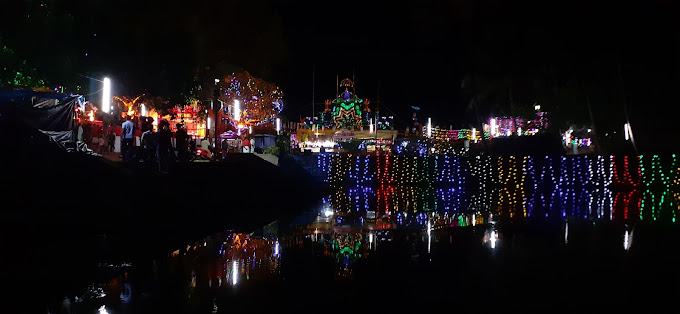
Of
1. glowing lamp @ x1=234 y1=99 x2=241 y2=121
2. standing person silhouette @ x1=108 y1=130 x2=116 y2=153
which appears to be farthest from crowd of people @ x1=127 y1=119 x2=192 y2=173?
glowing lamp @ x1=234 y1=99 x2=241 y2=121

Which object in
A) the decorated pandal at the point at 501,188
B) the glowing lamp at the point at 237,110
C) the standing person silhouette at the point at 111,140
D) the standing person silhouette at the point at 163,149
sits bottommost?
the decorated pandal at the point at 501,188

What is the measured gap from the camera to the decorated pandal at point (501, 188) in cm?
1728

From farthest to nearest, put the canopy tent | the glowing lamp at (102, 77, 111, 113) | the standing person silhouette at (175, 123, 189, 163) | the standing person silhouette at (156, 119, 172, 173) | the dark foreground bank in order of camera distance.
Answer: the glowing lamp at (102, 77, 111, 113)
the canopy tent
the standing person silhouette at (175, 123, 189, 163)
the standing person silhouette at (156, 119, 172, 173)
the dark foreground bank

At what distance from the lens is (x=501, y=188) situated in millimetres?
31672

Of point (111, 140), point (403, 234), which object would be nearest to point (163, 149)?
point (403, 234)

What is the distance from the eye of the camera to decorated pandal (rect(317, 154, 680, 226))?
1728 cm

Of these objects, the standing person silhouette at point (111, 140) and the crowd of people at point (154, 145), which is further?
the standing person silhouette at point (111, 140)

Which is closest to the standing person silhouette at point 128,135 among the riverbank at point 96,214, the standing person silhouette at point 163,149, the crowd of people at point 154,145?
the crowd of people at point 154,145

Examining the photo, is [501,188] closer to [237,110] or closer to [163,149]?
[163,149]

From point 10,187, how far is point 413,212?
9549 millimetres

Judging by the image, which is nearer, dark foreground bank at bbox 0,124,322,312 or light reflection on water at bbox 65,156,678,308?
dark foreground bank at bbox 0,124,322,312

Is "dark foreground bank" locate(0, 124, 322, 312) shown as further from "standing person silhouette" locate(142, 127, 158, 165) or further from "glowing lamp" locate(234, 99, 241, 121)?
"glowing lamp" locate(234, 99, 241, 121)

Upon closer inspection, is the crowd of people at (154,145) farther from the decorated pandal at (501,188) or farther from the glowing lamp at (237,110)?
the glowing lamp at (237,110)

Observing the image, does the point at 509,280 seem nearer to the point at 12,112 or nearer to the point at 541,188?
the point at 12,112
